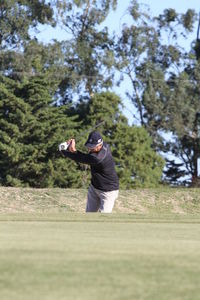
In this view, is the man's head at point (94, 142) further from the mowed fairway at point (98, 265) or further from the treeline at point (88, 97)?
the treeline at point (88, 97)

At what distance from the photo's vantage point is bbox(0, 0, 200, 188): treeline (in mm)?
39281

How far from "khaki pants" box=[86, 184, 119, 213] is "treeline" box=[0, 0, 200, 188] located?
23259mm

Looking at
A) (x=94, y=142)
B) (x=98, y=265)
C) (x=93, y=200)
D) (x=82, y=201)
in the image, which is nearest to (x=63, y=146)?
(x=94, y=142)

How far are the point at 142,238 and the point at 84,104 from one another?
40309 millimetres

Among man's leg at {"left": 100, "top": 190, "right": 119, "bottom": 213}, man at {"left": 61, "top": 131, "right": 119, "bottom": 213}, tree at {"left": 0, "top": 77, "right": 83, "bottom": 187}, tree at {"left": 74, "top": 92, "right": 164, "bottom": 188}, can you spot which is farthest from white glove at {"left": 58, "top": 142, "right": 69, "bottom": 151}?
tree at {"left": 74, "top": 92, "right": 164, "bottom": 188}

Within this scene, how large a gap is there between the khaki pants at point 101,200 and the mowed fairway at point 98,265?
5.99 m

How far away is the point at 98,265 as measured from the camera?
5102 mm

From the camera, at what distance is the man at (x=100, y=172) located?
45.0ft

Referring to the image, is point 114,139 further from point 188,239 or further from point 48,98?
point 188,239

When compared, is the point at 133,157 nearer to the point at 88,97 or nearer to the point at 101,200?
the point at 88,97

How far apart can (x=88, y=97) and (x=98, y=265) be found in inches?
1805

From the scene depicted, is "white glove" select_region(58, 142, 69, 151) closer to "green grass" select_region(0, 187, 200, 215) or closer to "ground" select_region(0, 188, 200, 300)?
"ground" select_region(0, 188, 200, 300)

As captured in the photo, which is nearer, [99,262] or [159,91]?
[99,262]

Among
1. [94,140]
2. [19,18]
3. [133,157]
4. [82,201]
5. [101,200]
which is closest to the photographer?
[94,140]
